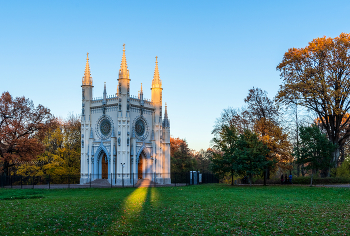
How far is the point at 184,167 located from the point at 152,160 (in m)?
16.8

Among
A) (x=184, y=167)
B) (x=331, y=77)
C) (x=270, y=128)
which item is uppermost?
(x=331, y=77)

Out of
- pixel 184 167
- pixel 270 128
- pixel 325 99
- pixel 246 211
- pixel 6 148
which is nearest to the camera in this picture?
pixel 246 211

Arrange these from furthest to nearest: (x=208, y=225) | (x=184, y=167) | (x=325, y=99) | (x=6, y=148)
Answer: (x=184, y=167) < (x=6, y=148) < (x=325, y=99) < (x=208, y=225)

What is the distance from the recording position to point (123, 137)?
49.5 m

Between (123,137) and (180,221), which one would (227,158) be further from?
(180,221)

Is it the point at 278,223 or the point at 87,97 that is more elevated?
the point at 87,97

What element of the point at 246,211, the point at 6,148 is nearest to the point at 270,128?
the point at 246,211

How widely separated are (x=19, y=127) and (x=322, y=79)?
3815cm

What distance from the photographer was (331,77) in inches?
1561

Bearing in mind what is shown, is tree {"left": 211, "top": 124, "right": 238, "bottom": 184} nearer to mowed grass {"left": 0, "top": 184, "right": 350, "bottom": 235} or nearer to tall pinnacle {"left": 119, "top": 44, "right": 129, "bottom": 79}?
tall pinnacle {"left": 119, "top": 44, "right": 129, "bottom": 79}

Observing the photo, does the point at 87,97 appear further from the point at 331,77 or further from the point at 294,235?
the point at 294,235

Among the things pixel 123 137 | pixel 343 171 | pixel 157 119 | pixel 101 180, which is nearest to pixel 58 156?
pixel 101 180

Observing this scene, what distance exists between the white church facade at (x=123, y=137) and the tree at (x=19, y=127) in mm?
6668

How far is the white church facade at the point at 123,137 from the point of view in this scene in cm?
4931
